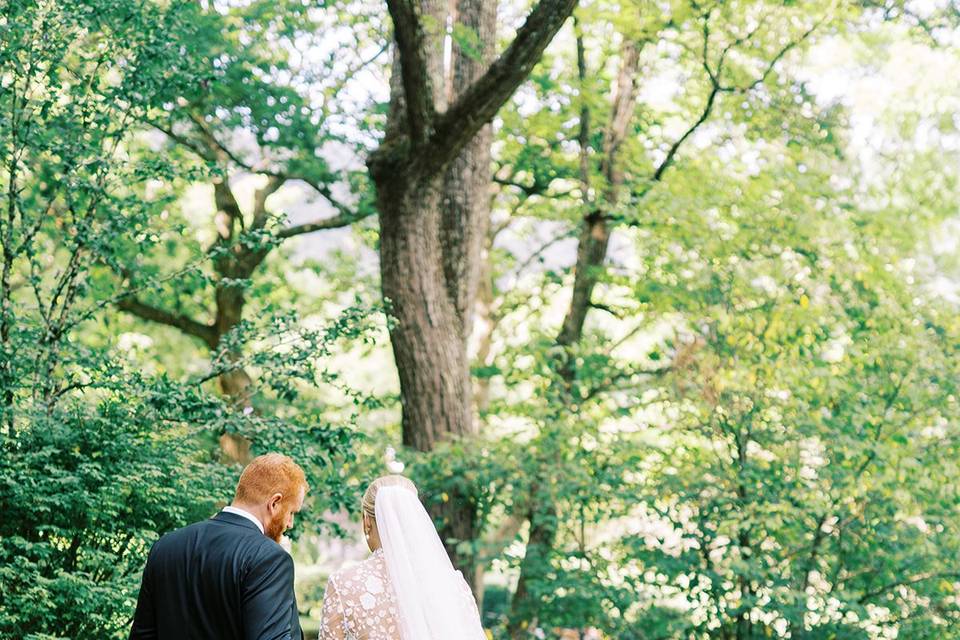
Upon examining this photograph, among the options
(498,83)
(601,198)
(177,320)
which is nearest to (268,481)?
(498,83)

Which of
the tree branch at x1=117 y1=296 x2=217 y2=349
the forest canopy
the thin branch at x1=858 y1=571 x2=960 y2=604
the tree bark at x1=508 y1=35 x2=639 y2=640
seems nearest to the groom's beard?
the forest canopy

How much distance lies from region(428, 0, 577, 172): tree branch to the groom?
4.74 metres

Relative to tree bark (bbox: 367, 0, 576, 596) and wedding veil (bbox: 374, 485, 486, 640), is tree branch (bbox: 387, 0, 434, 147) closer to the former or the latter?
tree bark (bbox: 367, 0, 576, 596)

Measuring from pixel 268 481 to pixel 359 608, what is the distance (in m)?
0.71

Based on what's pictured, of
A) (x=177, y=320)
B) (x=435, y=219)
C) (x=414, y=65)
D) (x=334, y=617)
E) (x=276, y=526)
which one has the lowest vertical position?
(x=334, y=617)

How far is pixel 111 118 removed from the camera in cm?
670

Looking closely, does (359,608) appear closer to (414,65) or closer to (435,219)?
(414,65)

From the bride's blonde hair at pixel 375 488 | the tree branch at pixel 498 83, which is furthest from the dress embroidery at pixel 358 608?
the tree branch at pixel 498 83

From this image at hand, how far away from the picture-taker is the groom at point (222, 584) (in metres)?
3.39

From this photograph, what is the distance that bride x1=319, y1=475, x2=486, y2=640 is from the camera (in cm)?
397

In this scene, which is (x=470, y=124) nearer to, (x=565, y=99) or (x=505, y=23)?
(x=565, y=99)

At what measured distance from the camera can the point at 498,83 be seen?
7.68 m

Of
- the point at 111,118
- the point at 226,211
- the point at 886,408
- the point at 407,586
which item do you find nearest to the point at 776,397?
the point at 886,408

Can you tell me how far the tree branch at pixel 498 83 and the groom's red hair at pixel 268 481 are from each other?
4605mm
